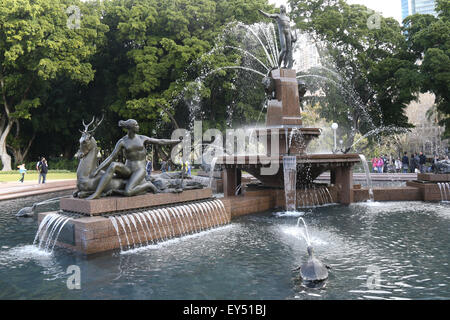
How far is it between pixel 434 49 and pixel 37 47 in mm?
30903

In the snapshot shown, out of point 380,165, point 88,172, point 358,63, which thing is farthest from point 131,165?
point 358,63

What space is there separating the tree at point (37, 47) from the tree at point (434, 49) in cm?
2625

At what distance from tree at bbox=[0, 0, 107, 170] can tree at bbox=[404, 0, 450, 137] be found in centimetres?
2625

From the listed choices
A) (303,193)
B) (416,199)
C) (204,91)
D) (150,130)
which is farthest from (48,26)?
(416,199)

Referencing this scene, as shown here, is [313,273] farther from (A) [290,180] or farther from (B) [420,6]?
(B) [420,6]

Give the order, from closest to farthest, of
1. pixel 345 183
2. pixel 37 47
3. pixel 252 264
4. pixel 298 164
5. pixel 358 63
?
1. pixel 252 264
2. pixel 298 164
3. pixel 345 183
4. pixel 37 47
5. pixel 358 63

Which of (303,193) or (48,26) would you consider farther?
(48,26)

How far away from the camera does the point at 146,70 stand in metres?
29.0

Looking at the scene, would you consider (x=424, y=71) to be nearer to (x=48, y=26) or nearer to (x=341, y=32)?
(x=341, y=32)

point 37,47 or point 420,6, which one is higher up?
point 420,6

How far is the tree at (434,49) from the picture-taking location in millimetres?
26845

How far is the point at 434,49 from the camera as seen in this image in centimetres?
2703
